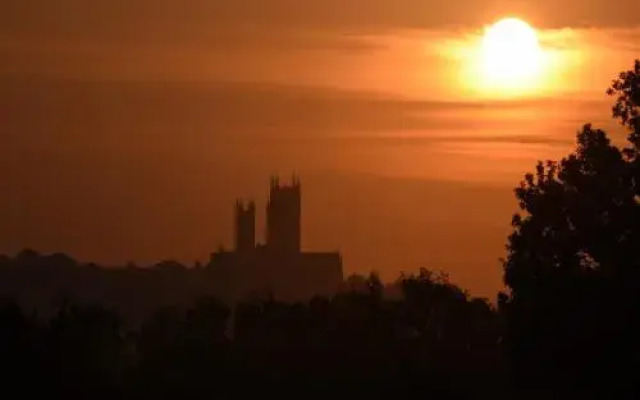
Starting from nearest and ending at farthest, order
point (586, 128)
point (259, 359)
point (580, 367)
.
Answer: point (580, 367), point (586, 128), point (259, 359)

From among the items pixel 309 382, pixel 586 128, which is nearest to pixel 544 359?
pixel 586 128

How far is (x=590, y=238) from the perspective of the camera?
59094 millimetres

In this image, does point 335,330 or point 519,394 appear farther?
point 335,330

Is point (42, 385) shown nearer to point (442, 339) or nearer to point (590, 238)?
point (442, 339)

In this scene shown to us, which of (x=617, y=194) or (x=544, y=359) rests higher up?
(x=617, y=194)

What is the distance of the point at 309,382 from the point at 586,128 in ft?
80.3

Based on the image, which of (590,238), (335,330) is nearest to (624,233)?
(590,238)

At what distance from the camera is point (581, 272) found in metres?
58.6

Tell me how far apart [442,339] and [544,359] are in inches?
1186

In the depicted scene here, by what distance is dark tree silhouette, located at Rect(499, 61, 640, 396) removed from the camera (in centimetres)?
5741

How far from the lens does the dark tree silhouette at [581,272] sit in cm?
5741

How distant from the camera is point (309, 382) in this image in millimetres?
83500

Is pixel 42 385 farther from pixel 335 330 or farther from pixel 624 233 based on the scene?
pixel 624 233

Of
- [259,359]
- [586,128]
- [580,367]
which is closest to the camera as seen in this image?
[580,367]
